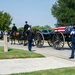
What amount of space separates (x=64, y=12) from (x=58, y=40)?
35.3m

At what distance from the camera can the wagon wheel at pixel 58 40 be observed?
21.0 metres

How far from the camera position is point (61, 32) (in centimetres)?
2142

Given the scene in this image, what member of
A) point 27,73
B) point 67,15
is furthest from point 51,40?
point 67,15

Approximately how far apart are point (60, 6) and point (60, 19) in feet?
8.54

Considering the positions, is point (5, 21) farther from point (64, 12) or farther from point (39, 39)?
point (39, 39)

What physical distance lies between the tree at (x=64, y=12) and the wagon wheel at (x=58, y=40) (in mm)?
32307

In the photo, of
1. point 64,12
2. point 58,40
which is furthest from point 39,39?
point 64,12

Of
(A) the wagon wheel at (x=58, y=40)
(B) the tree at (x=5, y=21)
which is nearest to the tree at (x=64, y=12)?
(B) the tree at (x=5, y=21)

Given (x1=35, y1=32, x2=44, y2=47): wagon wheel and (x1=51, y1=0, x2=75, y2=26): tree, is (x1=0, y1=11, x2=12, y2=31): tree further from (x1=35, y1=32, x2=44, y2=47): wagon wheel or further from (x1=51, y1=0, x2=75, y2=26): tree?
(x1=35, y1=32, x2=44, y2=47): wagon wheel

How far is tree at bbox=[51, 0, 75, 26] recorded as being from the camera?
55.0 metres

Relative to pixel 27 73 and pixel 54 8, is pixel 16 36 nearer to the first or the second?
pixel 27 73

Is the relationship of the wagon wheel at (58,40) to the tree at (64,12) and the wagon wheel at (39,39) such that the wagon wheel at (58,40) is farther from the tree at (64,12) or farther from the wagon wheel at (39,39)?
the tree at (64,12)

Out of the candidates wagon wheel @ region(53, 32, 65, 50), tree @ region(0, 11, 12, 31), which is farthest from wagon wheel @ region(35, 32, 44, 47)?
tree @ region(0, 11, 12, 31)

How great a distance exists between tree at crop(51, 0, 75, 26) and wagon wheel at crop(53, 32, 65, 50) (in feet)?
106
